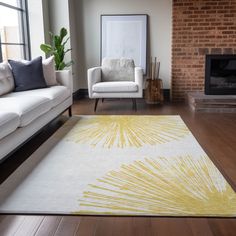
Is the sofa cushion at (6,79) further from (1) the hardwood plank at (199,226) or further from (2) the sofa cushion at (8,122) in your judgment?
(1) the hardwood plank at (199,226)

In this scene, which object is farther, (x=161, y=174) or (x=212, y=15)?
(x=212, y=15)

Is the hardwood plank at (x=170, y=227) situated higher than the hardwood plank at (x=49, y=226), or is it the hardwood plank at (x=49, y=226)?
the hardwood plank at (x=49, y=226)

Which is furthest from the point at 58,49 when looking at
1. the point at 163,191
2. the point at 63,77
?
the point at 163,191

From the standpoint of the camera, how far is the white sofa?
2.32m

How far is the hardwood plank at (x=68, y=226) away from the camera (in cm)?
159

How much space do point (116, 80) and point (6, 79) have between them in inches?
82.7

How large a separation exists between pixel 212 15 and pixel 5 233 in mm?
4947

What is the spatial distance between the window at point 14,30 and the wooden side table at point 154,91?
221cm

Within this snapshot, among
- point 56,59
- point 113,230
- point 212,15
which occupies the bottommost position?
point 113,230

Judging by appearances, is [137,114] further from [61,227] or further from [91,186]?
[61,227]

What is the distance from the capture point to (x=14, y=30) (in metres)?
4.89

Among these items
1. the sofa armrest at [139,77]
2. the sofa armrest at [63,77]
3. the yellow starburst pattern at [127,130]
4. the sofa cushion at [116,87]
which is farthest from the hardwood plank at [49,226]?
the sofa armrest at [139,77]

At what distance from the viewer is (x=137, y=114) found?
4.57 meters

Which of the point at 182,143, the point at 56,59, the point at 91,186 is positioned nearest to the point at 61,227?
the point at 91,186
